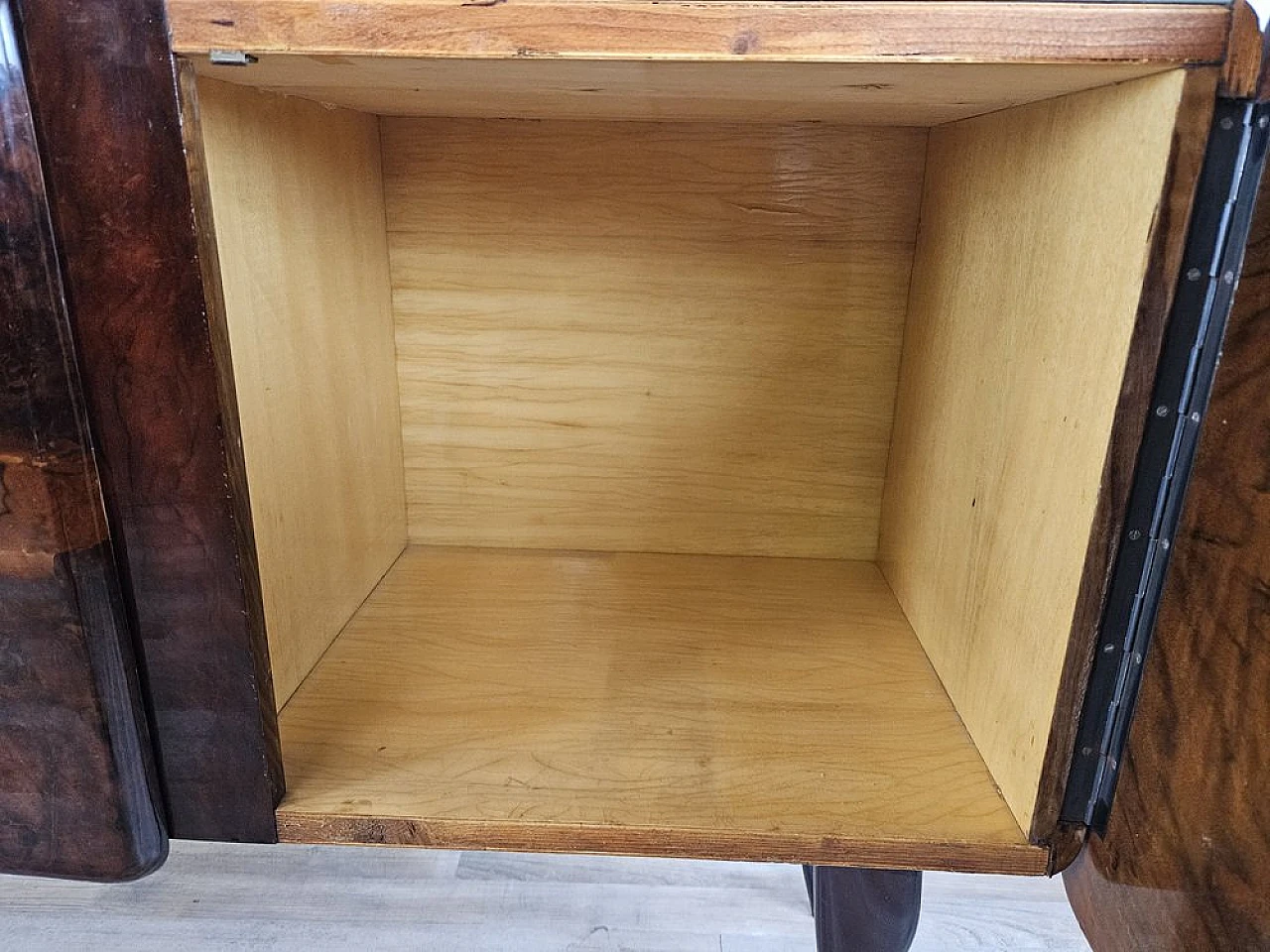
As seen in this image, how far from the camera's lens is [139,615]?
46cm

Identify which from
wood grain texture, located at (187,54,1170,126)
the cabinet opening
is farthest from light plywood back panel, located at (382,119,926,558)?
wood grain texture, located at (187,54,1170,126)

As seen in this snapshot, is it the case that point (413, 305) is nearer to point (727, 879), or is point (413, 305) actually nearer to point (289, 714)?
point (289, 714)

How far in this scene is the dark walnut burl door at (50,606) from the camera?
405mm

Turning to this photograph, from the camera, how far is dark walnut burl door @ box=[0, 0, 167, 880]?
Answer: 40 cm

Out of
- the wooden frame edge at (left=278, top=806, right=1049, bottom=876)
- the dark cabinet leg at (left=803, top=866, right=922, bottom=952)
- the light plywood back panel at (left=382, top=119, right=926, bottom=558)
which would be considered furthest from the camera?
the light plywood back panel at (left=382, top=119, right=926, bottom=558)

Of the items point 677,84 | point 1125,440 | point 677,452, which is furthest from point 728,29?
point 677,452

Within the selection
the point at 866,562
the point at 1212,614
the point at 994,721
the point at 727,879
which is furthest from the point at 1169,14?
the point at 727,879

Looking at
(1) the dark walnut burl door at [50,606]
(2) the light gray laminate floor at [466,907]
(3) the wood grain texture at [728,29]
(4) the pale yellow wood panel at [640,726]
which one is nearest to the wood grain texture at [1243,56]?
(3) the wood grain texture at [728,29]

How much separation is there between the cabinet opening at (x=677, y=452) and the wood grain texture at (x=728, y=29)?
0.03m

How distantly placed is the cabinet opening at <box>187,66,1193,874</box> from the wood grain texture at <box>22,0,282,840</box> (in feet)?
0.06

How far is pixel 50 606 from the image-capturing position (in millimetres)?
445

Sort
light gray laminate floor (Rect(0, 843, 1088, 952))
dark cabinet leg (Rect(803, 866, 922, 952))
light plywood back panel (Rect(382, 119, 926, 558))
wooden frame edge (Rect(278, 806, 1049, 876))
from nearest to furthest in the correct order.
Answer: wooden frame edge (Rect(278, 806, 1049, 876)) < dark cabinet leg (Rect(803, 866, 922, 952)) < light plywood back panel (Rect(382, 119, 926, 558)) < light gray laminate floor (Rect(0, 843, 1088, 952))

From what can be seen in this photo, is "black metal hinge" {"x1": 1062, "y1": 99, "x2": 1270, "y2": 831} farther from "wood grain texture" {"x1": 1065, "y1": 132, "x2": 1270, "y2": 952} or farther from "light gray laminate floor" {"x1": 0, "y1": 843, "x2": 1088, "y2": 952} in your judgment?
"light gray laminate floor" {"x1": 0, "y1": 843, "x2": 1088, "y2": 952}

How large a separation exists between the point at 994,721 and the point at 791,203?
18.3 inches
